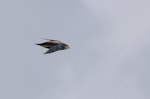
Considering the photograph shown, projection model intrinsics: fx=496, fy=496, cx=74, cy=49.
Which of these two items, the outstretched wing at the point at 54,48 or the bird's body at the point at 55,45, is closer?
the outstretched wing at the point at 54,48

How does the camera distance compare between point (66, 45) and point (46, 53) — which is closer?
point (46, 53)

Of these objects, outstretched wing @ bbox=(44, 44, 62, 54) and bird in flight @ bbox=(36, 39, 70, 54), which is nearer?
outstretched wing @ bbox=(44, 44, 62, 54)

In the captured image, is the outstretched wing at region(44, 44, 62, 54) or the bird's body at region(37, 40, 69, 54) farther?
the bird's body at region(37, 40, 69, 54)

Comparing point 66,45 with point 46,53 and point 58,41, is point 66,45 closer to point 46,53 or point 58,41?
point 58,41

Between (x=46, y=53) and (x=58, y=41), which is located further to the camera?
(x=58, y=41)

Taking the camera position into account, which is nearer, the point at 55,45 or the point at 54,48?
the point at 54,48

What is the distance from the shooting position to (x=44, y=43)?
95.8 meters

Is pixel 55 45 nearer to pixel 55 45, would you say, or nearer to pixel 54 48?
pixel 55 45

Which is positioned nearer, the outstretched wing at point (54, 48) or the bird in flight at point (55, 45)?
the outstretched wing at point (54, 48)

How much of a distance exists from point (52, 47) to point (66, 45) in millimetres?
3956

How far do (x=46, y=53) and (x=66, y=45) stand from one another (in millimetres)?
8091

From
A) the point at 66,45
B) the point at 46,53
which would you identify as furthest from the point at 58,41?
the point at 46,53

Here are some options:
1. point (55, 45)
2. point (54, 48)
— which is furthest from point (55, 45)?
point (54, 48)

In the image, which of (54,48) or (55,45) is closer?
(54,48)
